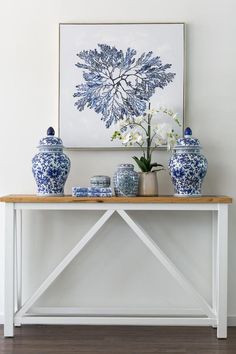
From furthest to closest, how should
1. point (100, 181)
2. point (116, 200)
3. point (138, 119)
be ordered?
point (138, 119)
point (100, 181)
point (116, 200)

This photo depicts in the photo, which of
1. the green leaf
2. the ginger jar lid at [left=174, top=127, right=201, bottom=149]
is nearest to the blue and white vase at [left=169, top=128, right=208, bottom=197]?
the ginger jar lid at [left=174, top=127, right=201, bottom=149]

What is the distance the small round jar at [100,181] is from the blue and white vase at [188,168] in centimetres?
33

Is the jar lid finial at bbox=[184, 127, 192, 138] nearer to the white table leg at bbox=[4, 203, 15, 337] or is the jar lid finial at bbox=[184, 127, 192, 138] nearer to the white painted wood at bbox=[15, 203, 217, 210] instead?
the white painted wood at bbox=[15, 203, 217, 210]

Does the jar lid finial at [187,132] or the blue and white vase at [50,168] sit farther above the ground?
the jar lid finial at [187,132]

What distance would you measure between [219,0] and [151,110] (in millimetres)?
755

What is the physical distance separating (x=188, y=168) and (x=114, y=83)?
658 mm

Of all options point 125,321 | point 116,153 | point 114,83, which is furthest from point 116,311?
point 114,83

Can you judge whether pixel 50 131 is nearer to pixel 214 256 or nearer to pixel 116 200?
pixel 116 200

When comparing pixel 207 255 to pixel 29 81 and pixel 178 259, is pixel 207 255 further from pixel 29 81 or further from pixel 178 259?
pixel 29 81

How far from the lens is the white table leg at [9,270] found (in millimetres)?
2438

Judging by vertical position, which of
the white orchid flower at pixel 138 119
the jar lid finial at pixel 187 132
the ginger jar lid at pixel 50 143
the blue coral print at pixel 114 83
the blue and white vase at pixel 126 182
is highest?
the blue coral print at pixel 114 83

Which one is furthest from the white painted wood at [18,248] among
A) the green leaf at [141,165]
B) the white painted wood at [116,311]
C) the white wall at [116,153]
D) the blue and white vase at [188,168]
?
the blue and white vase at [188,168]

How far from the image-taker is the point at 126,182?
8.20ft

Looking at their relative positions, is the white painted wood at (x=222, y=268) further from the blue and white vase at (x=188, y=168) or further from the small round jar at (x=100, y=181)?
the small round jar at (x=100, y=181)
